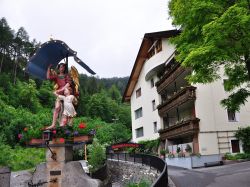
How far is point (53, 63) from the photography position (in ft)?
44.1

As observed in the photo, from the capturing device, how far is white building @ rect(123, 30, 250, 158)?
28078 mm

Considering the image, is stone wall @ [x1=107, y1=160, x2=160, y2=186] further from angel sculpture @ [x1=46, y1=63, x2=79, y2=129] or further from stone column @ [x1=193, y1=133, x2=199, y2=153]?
stone column @ [x1=193, y1=133, x2=199, y2=153]

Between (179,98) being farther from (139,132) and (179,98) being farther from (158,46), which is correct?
(139,132)

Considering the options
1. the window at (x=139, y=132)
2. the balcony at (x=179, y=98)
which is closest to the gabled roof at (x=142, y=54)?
the window at (x=139, y=132)

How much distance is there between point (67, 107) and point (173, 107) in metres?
21.8

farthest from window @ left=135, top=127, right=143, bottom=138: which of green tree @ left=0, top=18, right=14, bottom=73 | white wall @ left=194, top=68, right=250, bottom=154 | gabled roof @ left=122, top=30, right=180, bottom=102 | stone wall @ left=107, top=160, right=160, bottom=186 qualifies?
green tree @ left=0, top=18, right=14, bottom=73

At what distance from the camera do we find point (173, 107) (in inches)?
1296

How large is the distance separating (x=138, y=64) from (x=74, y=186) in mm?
33690

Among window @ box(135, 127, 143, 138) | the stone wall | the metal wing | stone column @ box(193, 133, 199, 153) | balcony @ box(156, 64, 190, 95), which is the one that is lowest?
the stone wall

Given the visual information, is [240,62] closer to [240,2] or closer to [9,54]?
[240,2]

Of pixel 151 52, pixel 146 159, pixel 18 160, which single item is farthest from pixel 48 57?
pixel 151 52

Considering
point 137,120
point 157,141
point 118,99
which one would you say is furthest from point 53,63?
point 118,99

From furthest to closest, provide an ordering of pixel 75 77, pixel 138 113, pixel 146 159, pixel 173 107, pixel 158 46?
pixel 138 113 → pixel 158 46 → pixel 173 107 → pixel 146 159 → pixel 75 77

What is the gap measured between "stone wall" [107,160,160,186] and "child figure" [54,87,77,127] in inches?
186
